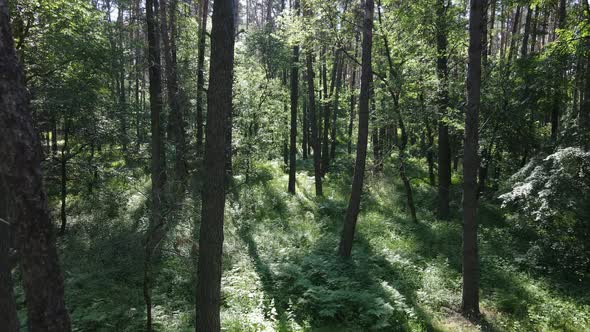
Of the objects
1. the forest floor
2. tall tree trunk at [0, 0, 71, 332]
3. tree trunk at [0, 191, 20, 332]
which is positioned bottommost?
the forest floor

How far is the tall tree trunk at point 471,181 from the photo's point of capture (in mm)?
7691

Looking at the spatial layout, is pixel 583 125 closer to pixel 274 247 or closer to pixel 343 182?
pixel 274 247

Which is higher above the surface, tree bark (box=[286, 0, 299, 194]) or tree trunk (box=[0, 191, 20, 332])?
tree bark (box=[286, 0, 299, 194])

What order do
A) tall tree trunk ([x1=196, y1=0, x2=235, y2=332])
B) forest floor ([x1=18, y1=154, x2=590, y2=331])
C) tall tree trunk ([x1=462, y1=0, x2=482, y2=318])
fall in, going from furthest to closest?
tall tree trunk ([x1=462, y1=0, x2=482, y2=318]), forest floor ([x1=18, y1=154, x2=590, y2=331]), tall tree trunk ([x1=196, y1=0, x2=235, y2=332])

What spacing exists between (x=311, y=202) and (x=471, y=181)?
914cm

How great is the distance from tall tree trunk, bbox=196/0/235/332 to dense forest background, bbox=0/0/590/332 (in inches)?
0.9

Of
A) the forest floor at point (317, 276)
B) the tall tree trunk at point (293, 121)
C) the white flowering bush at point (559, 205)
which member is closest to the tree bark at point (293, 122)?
the tall tree trunk at point (293, 121)

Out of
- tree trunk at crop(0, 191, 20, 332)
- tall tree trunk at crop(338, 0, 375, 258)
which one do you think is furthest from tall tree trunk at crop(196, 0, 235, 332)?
tall tree trunk at crop(338, 0, 375, 258)

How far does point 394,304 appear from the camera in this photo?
7.99 m

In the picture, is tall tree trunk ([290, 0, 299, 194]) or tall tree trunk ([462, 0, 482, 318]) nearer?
tall tree trunk ([462, 0, 482, 318])

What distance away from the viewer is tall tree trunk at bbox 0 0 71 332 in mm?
4407

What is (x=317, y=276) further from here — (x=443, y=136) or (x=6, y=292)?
(x=443, y=136)

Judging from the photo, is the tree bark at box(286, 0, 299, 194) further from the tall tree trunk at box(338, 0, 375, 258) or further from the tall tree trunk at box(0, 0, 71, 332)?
the tall tree trunk at box(0, 0, 71, 332)

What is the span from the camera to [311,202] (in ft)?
54.0
